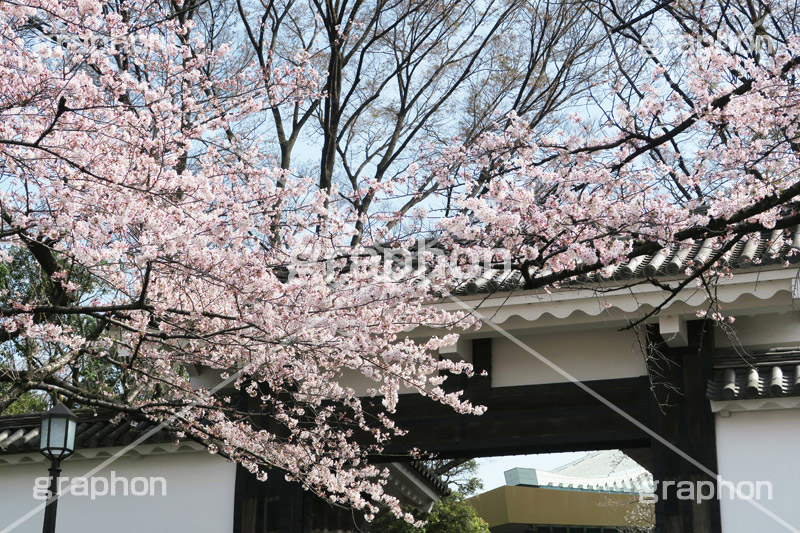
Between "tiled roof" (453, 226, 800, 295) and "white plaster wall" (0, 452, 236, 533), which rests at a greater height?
"tiled roof" (453, 226, 800, 295)

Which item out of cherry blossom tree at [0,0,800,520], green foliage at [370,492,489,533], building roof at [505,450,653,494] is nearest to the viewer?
cherry blossom tree at [0,0,800,520]

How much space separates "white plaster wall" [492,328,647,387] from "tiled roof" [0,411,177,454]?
121 inches

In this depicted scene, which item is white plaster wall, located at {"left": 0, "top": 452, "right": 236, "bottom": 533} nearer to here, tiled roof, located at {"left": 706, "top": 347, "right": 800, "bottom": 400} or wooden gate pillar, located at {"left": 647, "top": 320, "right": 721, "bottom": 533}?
wooden gate pillar, located at {"left": 647, "top": 320, "right": 721, "bottom": 533}

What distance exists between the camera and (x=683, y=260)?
700 cm

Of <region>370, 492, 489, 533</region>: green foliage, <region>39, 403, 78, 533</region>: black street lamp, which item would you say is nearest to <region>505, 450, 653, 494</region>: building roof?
<region>370, 492, 489, 533</region>: green foliage

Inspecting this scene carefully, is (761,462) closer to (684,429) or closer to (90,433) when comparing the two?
(684,429)

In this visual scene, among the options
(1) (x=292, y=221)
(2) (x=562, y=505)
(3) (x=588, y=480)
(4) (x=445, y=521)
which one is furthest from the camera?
(3) (x=588, y=480)

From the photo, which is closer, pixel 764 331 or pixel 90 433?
pixel 764 331

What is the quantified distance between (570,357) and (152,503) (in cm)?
411

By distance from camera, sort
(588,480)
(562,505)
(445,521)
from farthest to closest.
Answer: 1. (588,480)
2. (562,505)
3. (445,521)

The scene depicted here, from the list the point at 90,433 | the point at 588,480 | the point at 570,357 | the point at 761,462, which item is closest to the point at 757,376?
the point at 761,462

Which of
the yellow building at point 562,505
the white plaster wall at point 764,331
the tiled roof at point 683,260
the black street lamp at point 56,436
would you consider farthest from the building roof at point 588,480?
the black street lamp at point 56,436

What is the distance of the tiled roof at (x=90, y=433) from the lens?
26.8ft

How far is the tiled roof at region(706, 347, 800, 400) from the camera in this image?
21.4 feet
